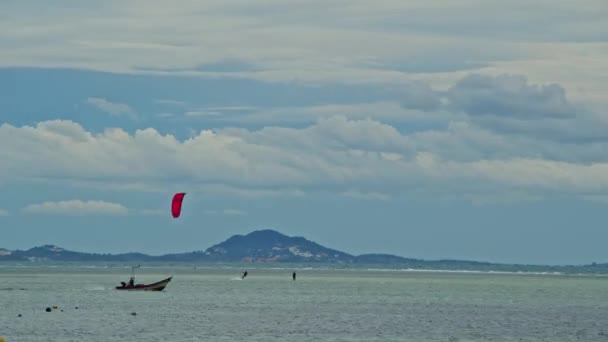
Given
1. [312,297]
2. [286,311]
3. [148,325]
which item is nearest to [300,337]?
[148,325]

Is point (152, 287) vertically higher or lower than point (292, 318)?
higher

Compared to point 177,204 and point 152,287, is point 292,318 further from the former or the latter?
point 152,287

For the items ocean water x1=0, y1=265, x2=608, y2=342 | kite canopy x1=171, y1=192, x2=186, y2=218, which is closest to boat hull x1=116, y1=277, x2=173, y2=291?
ocean water x1=0, y1=265, x2=608, y2=342

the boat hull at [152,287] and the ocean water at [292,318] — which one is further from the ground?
the boat hull at [152,287]

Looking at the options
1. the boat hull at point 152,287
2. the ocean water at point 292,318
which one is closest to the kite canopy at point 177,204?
the ocean water at point 292,318

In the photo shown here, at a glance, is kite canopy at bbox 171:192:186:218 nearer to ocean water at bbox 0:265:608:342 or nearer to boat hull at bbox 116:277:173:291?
ocean water at bbox 0:265:608:342

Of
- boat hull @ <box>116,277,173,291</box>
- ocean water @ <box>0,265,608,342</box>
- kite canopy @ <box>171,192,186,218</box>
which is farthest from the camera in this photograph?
boat hull @ <box>116,277,173,291</box>

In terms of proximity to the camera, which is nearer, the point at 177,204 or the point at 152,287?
the point at 177,204

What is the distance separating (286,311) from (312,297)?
1249 inches

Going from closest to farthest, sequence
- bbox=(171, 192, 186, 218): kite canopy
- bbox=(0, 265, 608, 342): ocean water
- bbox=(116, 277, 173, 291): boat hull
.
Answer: bbox=(0, 265, 608, 342): ocean water → bbox=(171, 192, 186, 218): kite canopy → bbox=(116, 277, 173, 291): boat hull

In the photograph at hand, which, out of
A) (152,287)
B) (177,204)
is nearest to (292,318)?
(177,204)

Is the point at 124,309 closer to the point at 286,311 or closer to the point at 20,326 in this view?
the point at 286,311

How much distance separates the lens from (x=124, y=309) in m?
101

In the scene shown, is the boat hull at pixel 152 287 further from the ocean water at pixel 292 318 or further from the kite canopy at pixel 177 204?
the kite canopy at pixel 177 204
